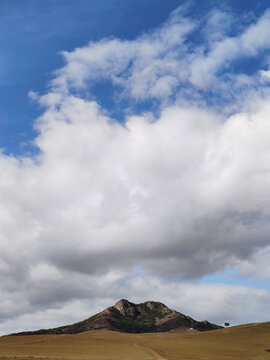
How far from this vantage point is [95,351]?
9762cm

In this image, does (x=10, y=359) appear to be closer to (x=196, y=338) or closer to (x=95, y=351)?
(x=95, y=351)

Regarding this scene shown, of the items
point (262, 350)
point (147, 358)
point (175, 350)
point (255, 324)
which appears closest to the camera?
point (147, 358)

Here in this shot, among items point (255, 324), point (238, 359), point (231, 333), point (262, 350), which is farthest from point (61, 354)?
point (255, 324)

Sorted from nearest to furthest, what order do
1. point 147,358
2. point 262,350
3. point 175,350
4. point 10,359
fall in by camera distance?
point 10,359
point 147,358
point 175,350
point 262,350

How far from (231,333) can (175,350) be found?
55.5m

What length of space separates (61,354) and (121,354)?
46.5 feet

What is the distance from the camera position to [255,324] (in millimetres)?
164375

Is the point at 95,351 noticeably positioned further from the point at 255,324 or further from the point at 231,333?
the point at 255,324

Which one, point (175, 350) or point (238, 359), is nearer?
point (238, 359)

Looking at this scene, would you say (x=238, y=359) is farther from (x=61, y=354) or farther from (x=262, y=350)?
(x=61, y=354)

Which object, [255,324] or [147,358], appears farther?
[255,324]

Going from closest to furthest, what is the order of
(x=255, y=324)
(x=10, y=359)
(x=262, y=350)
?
(x=10, y=359) < (x=262, y=350) < (x=255, y=324)

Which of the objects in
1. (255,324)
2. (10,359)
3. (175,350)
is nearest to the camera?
(10,359)

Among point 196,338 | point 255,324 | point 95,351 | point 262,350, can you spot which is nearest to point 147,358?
point 95,351
